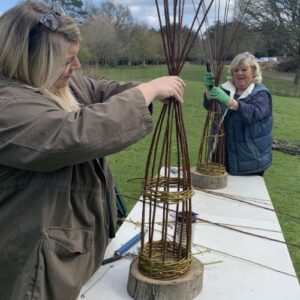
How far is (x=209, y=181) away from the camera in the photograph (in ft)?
10.2

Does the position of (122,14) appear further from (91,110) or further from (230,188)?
(91,110)

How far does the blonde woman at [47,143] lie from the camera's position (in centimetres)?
127

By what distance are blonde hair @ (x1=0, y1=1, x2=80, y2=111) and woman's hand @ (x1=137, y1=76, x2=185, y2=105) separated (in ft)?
0.85

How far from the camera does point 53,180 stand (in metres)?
1.37

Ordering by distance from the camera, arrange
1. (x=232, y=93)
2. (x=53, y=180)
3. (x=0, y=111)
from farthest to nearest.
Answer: (x=232, y=93)
(x=53, y=180)
(x=0, y=111)

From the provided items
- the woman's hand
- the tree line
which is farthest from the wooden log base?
the tree line

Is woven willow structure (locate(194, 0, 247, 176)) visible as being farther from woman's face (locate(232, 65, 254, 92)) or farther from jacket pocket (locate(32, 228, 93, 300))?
jacket pocket (locate(32, 228, 93, 300))

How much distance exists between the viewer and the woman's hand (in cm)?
142

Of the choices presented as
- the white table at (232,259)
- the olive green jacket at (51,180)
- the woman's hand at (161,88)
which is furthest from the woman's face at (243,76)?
the olive green jacket at (51,180)

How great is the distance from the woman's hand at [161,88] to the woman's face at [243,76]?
85.4 inches

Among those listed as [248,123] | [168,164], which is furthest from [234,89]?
[168,164]

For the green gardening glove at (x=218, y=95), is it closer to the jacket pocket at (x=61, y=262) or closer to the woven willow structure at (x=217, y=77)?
the woven willow structure at (x=217, y=77)

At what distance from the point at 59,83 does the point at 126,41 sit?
24.7 meters

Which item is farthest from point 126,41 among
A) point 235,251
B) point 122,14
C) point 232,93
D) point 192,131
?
point 235,251
